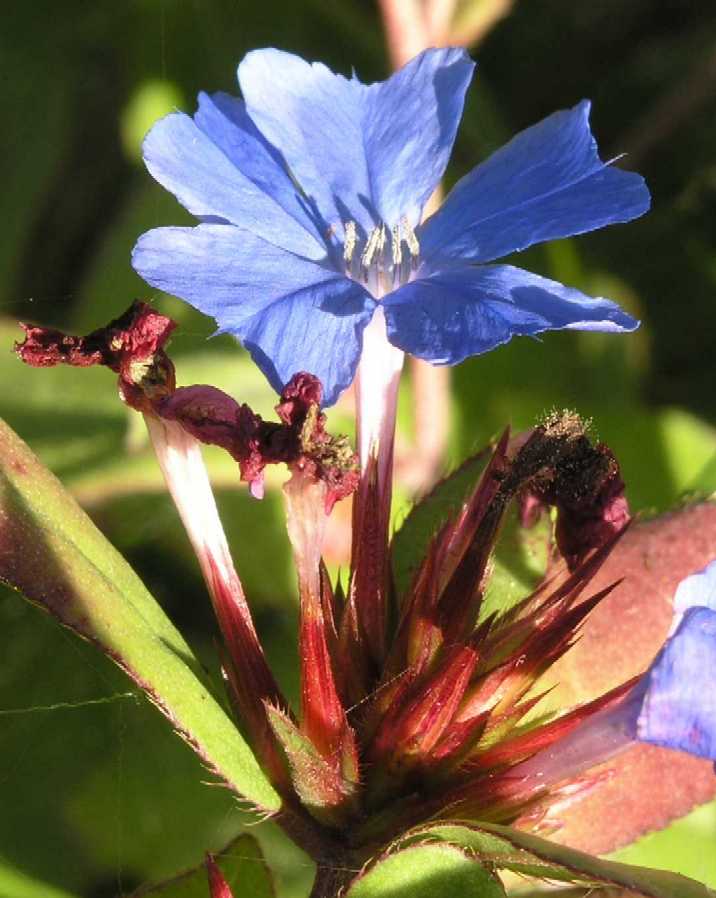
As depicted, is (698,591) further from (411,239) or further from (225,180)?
(225,180)

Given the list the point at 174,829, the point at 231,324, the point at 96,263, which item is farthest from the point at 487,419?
the point at 231,324

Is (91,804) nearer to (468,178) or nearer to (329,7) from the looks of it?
(468,178)

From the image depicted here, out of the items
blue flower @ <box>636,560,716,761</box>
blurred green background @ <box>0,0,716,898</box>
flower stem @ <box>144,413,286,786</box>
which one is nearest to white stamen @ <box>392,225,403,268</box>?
flower stem @ <box>144,413,286,786</box>

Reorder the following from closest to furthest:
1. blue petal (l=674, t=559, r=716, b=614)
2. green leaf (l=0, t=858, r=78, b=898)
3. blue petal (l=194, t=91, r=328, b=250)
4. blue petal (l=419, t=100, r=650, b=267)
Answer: blue petal (l=674, t=559, r=716, b=614), blue petal (l=419, t=100, r=650, b=267), blue petal (l=194, t=91, r=328, b=250), green leaf (l=0, t=858, r=78, b=898)

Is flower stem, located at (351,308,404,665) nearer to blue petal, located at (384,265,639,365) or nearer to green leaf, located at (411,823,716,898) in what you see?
blue petal, located at (384,265,639,365)

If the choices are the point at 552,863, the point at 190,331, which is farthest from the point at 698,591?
the point at 190,331

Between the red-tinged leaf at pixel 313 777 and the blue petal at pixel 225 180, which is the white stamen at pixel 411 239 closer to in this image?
the blue petal at pixel 225 180
